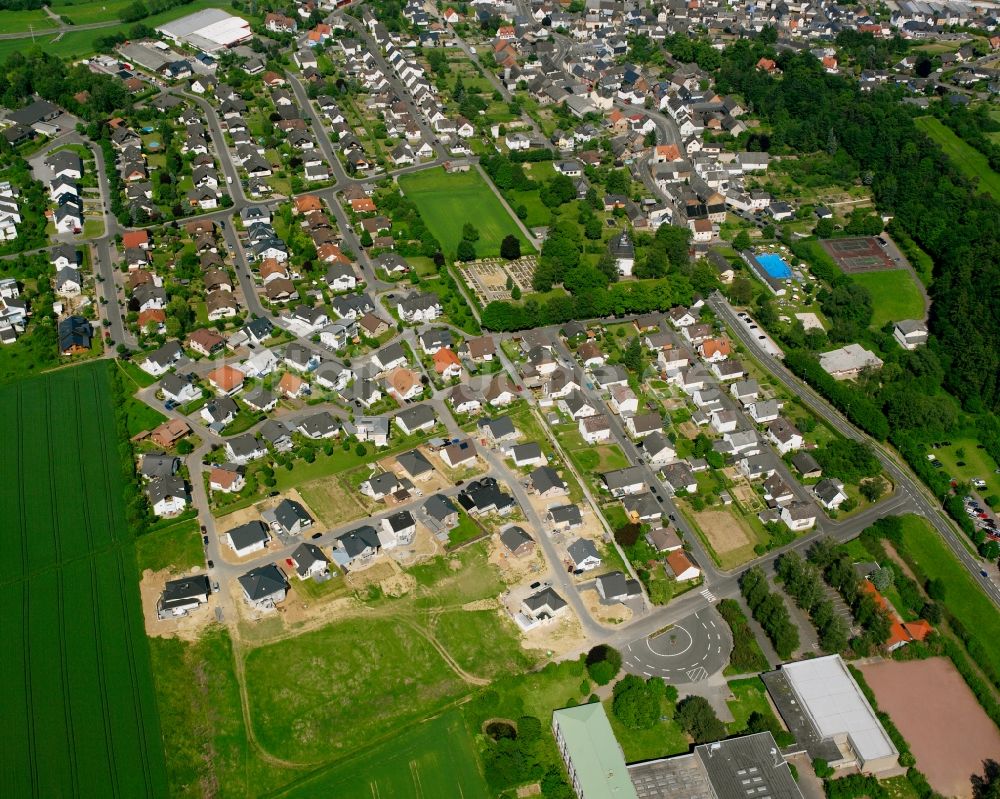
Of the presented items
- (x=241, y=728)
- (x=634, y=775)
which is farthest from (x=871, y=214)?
(x=241, y=728)

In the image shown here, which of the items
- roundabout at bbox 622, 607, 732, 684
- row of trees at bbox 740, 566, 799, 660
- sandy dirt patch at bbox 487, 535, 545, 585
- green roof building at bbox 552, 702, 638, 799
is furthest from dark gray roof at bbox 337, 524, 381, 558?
row of trees at bbox 740, 566, 799, 660

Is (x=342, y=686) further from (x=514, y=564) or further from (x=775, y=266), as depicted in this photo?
(x=775, y=266)

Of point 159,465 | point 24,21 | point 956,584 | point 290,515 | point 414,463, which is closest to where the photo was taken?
point 956,584

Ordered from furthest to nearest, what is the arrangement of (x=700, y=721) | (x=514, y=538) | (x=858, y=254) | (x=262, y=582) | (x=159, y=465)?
1. (x=858, y=254)
2. (x=159, y=465)
3. (x=514, y=538)
4. (x=262, y=582)
5. (x=700, y=721)

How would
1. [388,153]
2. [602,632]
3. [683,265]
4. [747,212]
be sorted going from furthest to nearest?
[388,153], [747,212], [683,265], [602,632]

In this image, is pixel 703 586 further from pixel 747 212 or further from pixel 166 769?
pixel 747 212

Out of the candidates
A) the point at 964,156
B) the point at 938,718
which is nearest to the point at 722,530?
the point at 938,718

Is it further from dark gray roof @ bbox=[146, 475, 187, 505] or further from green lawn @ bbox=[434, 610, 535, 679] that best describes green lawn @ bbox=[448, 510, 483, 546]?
dark gray roof @ bbox=[146, 475, 187, 505]
